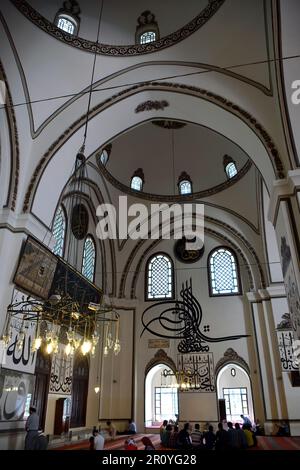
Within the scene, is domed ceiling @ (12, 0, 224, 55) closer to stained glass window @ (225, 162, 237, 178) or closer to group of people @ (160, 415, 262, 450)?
stained glass window @ (225, 162, 237, 178)

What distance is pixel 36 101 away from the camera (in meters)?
6.06

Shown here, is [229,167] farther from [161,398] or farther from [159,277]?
[161,398]

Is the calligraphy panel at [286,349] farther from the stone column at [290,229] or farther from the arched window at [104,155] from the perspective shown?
the arched window at [104,155]

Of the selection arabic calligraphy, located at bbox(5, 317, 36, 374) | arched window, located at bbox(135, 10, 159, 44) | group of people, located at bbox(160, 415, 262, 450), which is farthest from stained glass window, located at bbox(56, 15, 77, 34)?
group of people, located at bbox(160, 415, 262, 450)

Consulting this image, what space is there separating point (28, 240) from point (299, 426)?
271 inches

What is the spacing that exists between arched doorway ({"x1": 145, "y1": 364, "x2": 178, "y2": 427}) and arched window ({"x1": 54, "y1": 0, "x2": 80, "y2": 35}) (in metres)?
8.58

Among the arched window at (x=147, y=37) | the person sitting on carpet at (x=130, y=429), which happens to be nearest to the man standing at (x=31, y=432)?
the person sitting on carpet at (x=130, y=429)

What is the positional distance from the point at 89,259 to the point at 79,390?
3345 millimetres

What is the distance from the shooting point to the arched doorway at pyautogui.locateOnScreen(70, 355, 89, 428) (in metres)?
8.61

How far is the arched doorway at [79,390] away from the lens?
8.61m

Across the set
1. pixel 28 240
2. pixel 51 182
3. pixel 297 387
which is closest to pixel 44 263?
pixel 28 240

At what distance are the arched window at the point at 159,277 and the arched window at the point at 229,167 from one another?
3.27 meters

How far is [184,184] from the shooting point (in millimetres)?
11141

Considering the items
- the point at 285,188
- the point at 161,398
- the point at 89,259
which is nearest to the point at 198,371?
the point at 161,398
